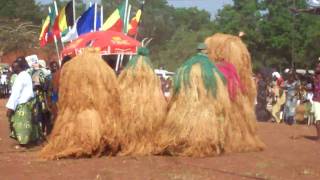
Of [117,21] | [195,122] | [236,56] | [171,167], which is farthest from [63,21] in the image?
[171,167]

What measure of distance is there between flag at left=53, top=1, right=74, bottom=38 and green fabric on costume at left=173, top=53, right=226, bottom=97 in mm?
7833

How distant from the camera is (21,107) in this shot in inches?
451

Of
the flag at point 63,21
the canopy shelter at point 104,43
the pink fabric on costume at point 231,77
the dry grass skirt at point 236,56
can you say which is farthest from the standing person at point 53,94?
the flag at point 63,21

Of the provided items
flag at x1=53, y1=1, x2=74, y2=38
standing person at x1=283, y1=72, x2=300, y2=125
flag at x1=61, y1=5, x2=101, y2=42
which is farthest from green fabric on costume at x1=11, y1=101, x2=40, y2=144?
standing person at x1=283, y1=72, x2=300, y2=125

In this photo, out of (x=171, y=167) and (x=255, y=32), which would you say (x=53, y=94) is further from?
(x=255, y=32)

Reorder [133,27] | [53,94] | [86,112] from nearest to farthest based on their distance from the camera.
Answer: [86,112] → [53,94] → [133,27]

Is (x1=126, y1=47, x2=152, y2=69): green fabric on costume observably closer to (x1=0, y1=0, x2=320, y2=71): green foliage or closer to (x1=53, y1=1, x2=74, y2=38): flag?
(x1=53, y1=1, x2=74, y2=38): flag

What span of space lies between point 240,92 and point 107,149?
246 cm

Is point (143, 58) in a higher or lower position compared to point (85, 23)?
lower

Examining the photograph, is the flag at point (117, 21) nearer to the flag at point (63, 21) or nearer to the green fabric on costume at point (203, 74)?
the flag at point (63, 21)

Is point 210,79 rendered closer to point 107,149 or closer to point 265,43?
point 107,149

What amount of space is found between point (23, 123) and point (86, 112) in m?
2.19

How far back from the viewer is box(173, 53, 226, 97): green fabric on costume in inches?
400

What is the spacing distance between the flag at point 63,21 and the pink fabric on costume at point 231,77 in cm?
747
